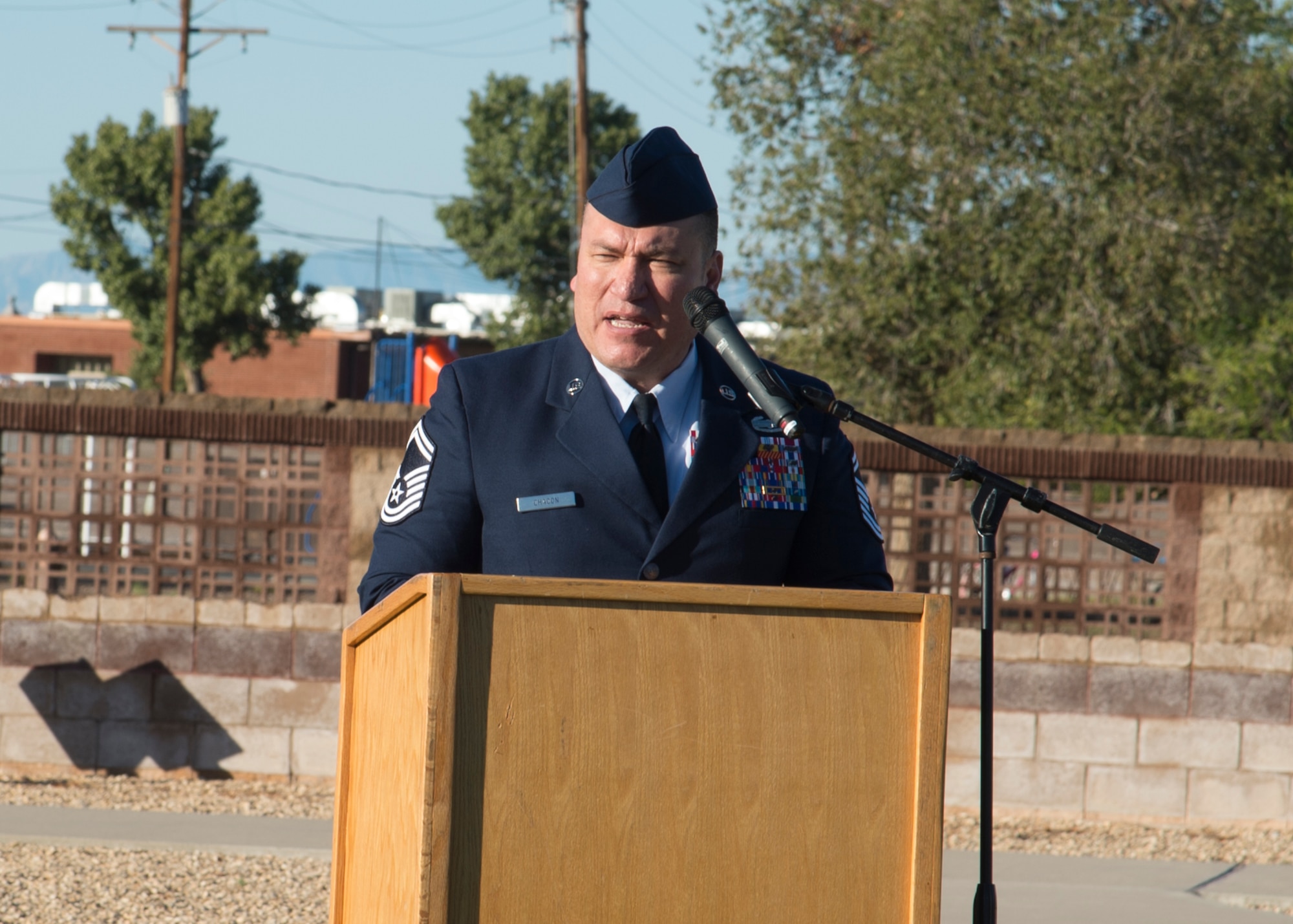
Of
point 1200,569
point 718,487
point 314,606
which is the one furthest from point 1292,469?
point 718,487

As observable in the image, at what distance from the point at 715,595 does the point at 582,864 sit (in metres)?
0.36

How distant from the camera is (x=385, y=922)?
75.2 inches

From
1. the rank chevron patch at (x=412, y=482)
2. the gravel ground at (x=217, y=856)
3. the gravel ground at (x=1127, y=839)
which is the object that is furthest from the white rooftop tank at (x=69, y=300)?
Answer: the rank chevron patch at (x=412, y=482)

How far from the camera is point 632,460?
238cm

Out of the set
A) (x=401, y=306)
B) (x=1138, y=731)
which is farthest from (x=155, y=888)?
(x=401, y=306)

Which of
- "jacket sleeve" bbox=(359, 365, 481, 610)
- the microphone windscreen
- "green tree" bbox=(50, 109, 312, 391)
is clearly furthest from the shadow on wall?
"green tree" bbox=(50, 109, 312, 391)

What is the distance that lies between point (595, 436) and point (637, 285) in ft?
0.84

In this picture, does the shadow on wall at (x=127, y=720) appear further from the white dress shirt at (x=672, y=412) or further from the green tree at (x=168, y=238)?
the green tree at (x=168, y=238)

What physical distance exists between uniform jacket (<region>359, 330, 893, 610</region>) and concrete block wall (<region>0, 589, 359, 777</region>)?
5505mm

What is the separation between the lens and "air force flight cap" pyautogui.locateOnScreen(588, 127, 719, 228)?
92.8 inches

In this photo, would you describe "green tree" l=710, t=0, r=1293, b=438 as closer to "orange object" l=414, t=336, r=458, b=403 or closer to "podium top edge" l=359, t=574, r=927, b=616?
"orange object" l=414, t=336, r=458, b=403

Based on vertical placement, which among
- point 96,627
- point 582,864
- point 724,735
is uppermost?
point 724,735

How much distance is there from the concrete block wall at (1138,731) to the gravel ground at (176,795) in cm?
329

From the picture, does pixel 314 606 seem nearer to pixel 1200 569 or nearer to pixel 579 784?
pixel 1200 569
